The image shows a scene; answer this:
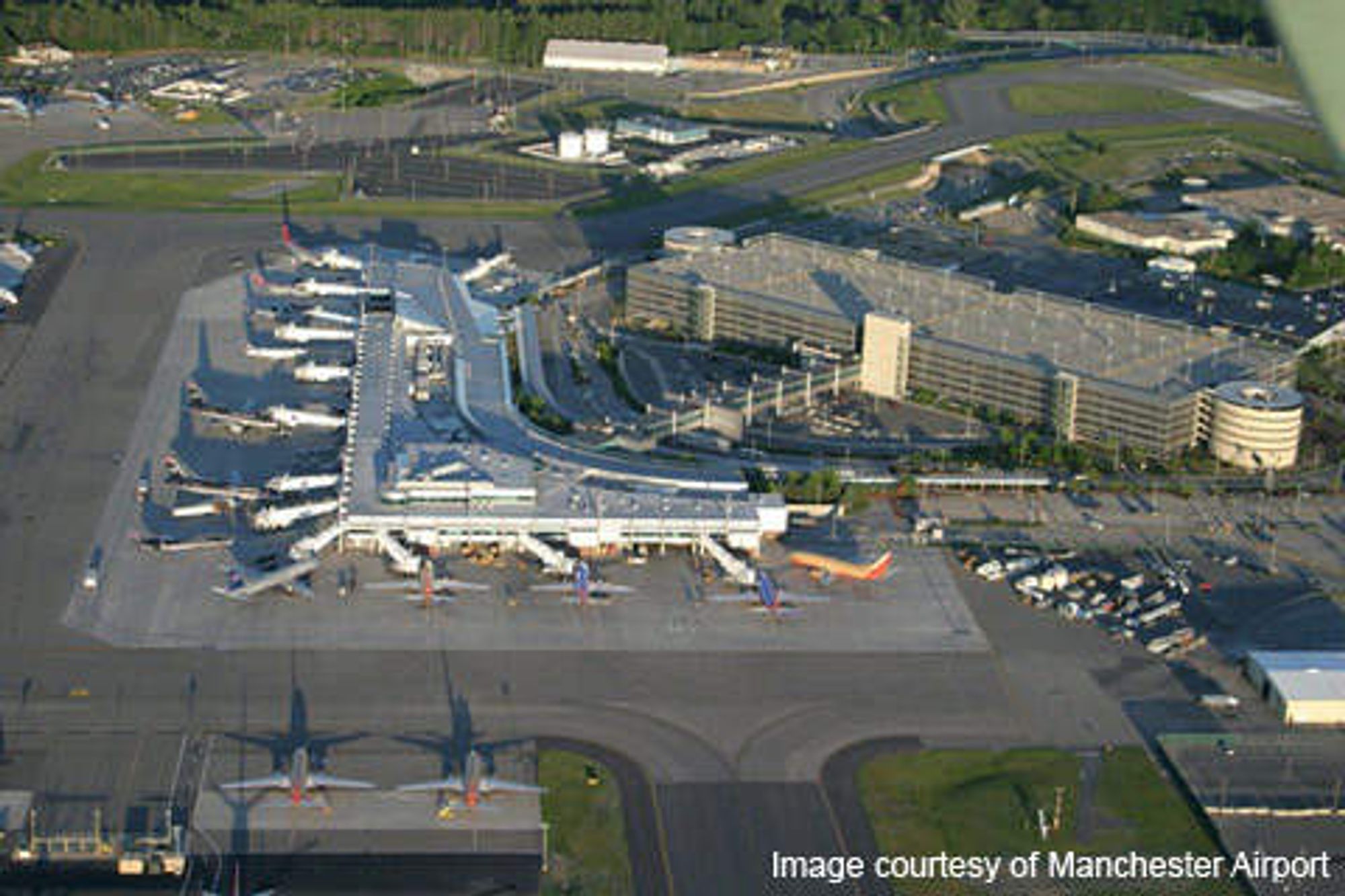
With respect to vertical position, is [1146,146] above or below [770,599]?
above

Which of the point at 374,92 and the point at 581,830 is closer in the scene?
the point at 581,830

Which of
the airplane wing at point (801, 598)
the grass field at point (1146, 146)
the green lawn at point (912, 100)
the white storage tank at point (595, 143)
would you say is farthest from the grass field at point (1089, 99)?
the airplane wing at point (801, 598)

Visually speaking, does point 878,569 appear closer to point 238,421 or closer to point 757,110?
point 238,421

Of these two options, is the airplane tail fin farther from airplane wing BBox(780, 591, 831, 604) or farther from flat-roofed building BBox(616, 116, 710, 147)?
flat-roofed building BBox(616, 116, 710, 147)

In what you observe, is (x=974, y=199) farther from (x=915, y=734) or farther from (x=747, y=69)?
(x=915, y=734)

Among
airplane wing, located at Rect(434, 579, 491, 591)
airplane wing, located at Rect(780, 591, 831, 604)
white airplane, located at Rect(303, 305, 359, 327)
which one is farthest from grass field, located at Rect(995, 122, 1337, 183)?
airplane wing, located at Rect(434, 579, 491, 591)

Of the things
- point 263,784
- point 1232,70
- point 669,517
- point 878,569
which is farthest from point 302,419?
point 1232,70

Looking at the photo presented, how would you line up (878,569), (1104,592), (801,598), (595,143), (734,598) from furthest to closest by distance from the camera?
1. (595,143)
2. (1104,592)
3. (878,569)
4. (801,598)
5. (734,598)
